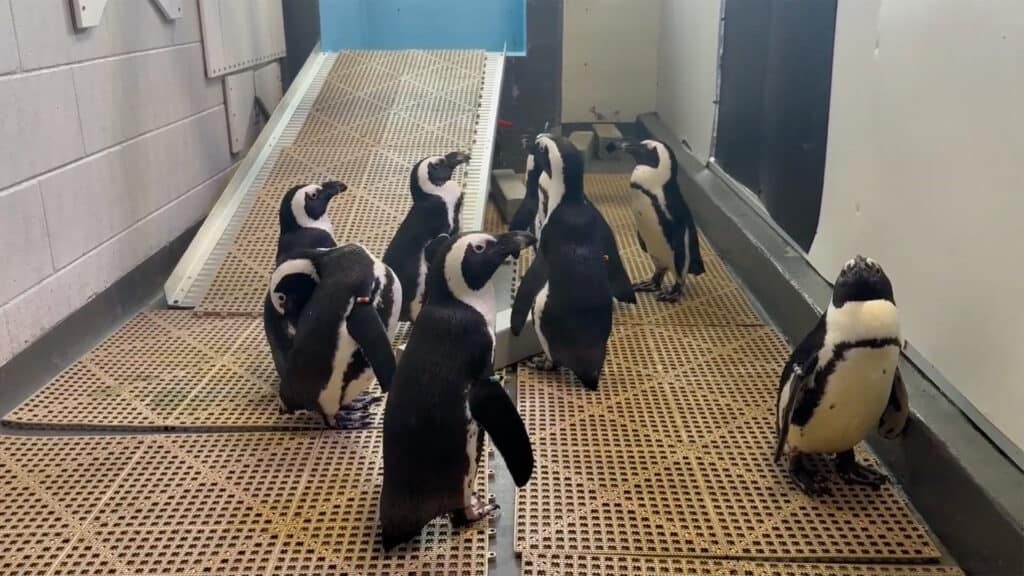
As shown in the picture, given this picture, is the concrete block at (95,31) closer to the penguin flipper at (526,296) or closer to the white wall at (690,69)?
the penguin flipper at (526,296)

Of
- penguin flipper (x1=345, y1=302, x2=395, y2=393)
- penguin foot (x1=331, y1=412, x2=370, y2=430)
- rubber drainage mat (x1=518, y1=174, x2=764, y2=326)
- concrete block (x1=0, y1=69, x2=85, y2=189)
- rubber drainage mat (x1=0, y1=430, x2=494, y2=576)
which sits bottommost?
Answer: rubber drainage mat (x1=518, y1=174, x2=764, y2=326)

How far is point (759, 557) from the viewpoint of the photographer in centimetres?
174

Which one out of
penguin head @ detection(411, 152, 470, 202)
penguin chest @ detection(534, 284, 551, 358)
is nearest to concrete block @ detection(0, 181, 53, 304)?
penguin head @ detection(411, 152, 470, 202)

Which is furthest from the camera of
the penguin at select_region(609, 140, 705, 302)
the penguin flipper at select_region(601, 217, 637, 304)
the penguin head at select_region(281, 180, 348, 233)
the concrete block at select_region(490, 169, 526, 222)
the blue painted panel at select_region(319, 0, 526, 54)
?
the blue painted panel at select_region(319, 0, 526, 54)

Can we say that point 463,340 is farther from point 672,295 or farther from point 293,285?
point 672,295

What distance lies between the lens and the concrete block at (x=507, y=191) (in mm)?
4336

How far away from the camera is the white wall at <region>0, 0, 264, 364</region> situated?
2.43 metres

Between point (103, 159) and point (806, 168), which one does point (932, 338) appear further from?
point (103, 159)

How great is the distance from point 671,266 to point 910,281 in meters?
1.14

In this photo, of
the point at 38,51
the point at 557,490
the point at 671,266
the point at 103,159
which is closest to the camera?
the point at 557,490

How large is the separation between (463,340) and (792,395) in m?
0.78

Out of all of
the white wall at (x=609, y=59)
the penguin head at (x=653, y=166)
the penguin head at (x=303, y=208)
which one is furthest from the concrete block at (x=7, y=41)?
the white wall at (x=609, y=59)

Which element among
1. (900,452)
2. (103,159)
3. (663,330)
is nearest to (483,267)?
(900,452)

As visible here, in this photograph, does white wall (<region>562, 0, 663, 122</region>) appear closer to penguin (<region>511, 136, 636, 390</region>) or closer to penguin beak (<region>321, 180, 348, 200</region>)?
penguin (<region>511, 136, 636, 390</region>)
